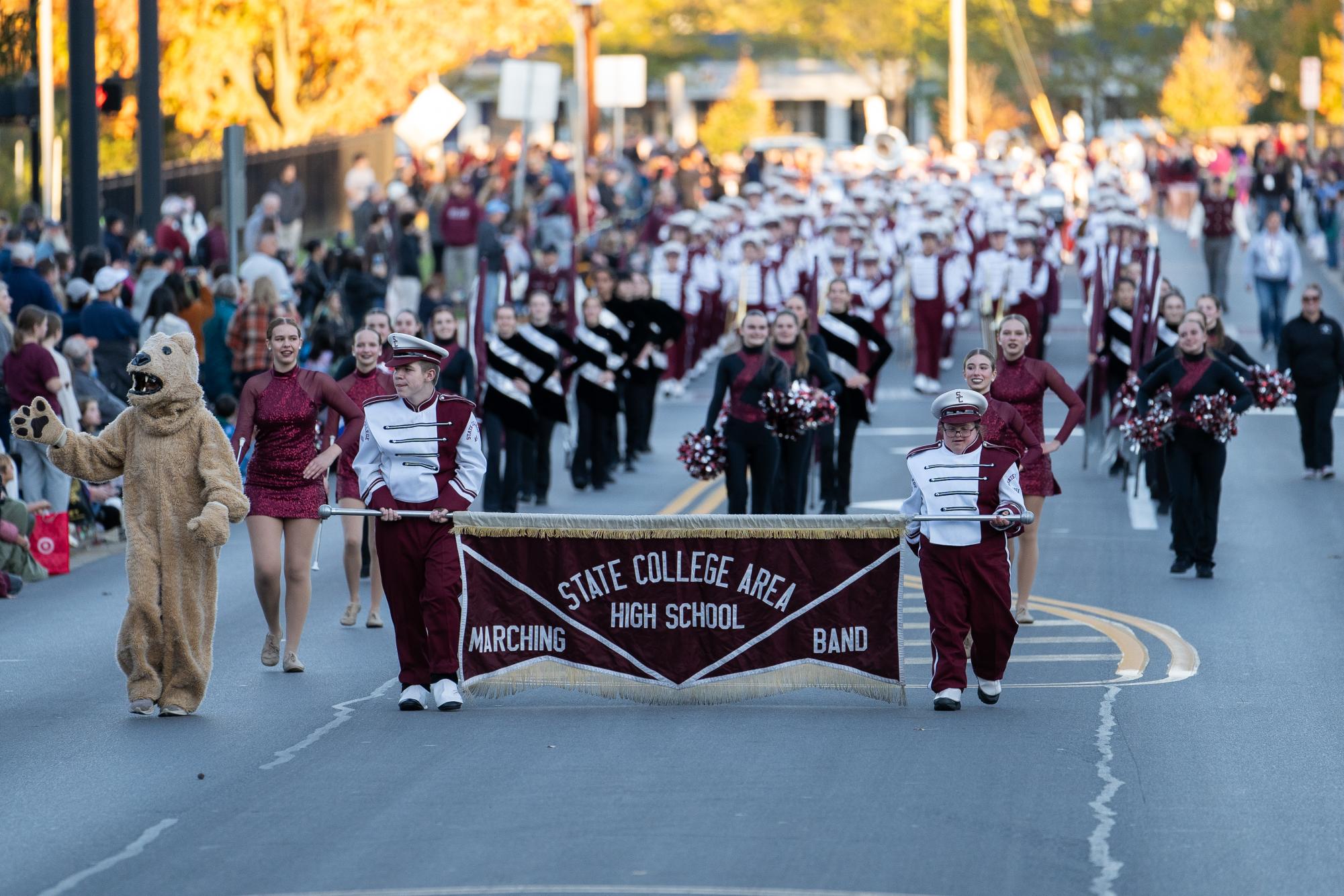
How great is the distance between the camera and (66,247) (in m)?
23.2

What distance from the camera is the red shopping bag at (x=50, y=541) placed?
51.6 ft

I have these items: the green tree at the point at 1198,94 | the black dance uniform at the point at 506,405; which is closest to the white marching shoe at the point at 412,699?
the black dance uniform at the point at 506,405

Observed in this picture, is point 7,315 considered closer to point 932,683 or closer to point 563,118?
point 932,683

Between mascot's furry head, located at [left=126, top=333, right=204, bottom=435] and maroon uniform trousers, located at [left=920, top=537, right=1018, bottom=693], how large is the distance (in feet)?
11.6

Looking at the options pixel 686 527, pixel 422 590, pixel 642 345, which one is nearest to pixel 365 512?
pixel 422 590

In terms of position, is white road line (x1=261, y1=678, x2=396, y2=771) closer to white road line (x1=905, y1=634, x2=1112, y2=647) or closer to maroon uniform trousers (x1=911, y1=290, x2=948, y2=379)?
white road line (x1=905, y1=634, x2=1112, y2=647)

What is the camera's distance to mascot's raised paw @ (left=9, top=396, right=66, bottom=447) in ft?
34.6

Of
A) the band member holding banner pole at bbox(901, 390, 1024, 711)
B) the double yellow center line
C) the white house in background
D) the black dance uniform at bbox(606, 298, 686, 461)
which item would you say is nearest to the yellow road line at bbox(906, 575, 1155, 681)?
the band member holding banner pole at bbox(901, 390, 1024, 711)

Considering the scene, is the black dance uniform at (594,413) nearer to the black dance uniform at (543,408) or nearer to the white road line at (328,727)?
the black dance uniform at (543,408)

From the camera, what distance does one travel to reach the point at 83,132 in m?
22.4

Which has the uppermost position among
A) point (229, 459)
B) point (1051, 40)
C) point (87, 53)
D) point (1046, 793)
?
point (1051, 40)

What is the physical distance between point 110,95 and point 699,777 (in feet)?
51.5

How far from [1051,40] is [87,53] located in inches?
2510

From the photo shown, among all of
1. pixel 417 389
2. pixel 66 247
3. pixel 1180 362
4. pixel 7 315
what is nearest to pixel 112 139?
pixel 66 247
